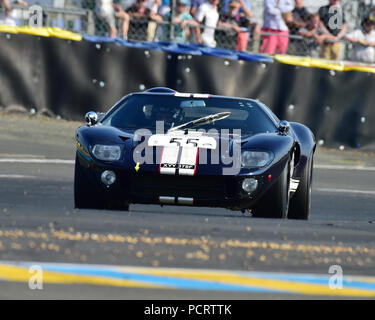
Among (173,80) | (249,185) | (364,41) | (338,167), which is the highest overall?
(249,185)

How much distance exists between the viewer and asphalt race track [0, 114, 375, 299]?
185 inches

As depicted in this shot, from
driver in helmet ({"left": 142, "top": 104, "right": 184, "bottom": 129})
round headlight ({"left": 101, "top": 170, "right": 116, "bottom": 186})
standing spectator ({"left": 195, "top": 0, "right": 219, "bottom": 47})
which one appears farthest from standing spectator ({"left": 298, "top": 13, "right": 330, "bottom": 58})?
round headlight ({"left": 101, "top": 170, "right": 116, "bottom": 186})

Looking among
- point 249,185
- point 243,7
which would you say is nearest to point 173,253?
point 249,185

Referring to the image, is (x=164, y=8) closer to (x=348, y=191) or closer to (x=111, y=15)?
(x=111, y=15)

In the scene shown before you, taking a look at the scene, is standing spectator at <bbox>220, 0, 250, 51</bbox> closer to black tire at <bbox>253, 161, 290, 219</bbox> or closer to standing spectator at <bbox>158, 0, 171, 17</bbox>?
standing spectator at <bbox>158, 0, 171, 17</bbox>

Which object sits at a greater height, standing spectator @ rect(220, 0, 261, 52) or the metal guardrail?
standing spectator @ rect(220, 0, 261, 52)

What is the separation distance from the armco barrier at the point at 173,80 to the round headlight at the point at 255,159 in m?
7.44

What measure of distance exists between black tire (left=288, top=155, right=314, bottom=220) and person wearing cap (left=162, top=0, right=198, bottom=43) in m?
7.47

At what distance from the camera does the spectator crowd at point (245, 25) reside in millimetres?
15219

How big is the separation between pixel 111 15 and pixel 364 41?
3971mm

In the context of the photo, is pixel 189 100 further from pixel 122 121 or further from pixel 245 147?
pixel 245 147

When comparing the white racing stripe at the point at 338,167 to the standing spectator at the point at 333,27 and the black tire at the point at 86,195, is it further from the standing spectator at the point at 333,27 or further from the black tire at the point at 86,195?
the black tire at the point at 86,195

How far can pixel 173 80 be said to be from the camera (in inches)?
592
